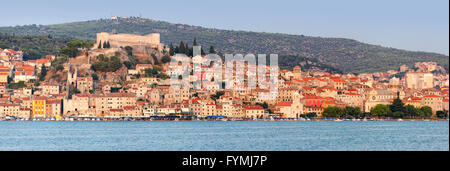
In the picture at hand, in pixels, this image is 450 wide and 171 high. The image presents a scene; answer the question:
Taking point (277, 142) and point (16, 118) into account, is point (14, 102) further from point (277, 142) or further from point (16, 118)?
point (277, 142)

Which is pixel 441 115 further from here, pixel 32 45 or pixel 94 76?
pixel 32 45

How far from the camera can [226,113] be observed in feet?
222

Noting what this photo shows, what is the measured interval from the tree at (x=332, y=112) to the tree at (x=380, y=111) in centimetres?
330

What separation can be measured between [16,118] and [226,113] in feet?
62.9

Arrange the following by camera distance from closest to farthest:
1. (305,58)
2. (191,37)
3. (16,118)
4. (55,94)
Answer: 1. (16,118)
2. (55,94)
3. (305,58)
4. (191,37)

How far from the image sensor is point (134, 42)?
3425 inches

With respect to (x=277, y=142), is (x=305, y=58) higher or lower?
higher

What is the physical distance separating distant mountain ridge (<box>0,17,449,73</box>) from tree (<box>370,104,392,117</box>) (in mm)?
45412

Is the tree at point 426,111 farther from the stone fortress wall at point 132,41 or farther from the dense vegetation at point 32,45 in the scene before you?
the dense vegetation at point 32,45

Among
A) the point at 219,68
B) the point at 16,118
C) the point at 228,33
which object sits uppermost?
the point at 228,33

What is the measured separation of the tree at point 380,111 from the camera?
68.8 m
